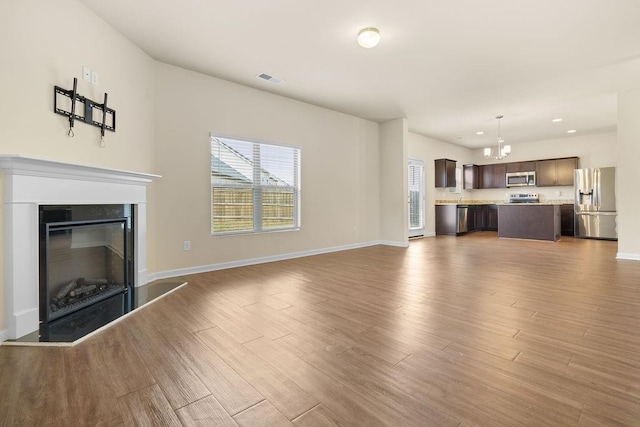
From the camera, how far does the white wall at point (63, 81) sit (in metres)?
2.14

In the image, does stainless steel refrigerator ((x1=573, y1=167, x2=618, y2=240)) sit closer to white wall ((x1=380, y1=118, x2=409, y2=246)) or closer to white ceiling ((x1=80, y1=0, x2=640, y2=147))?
white ceiling ((x1=80, y1=0, x2=640, y2=147))

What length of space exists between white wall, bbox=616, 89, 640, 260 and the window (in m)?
5.29

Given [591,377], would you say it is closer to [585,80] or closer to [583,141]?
[585,80]

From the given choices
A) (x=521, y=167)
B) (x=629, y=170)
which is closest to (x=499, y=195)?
(x=521, y=167)

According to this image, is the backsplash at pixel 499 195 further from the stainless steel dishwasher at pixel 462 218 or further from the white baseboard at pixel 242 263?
the white baseboard at pixel 242 263

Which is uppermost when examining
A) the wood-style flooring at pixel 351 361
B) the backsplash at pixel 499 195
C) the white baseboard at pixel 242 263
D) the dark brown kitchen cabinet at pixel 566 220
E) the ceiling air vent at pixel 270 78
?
the ceiling air vent at pixel 270 78

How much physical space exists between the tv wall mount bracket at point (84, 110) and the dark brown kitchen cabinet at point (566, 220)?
10.4 m

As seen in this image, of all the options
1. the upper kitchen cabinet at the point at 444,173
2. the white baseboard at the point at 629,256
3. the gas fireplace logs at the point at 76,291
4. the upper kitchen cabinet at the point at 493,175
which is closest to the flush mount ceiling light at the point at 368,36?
the gas fireplace logs at the point at 76,291

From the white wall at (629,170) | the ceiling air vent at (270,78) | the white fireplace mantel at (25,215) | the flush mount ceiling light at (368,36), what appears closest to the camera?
the white fireplace mantel at (25,215)

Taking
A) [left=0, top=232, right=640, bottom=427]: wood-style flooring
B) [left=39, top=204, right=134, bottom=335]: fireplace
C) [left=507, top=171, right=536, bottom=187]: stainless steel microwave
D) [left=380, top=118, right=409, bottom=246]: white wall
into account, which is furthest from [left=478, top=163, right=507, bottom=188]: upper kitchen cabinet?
[left=39, top=204, right=134, bottom=335]: fireplace

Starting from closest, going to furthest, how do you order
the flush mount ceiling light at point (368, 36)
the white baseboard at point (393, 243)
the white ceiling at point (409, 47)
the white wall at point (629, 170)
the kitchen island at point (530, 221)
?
the white ceiling at point (409, 47) → the flush mount ceiling light at point (368, 36) → the white wall at point (629, 170) → the white baseboard at point (393, 243) → the kitchen island at point (530, 221)

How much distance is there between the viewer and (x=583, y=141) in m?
8.24

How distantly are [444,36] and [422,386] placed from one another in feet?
11.1

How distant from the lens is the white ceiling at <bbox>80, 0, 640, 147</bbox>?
282 centimetres
